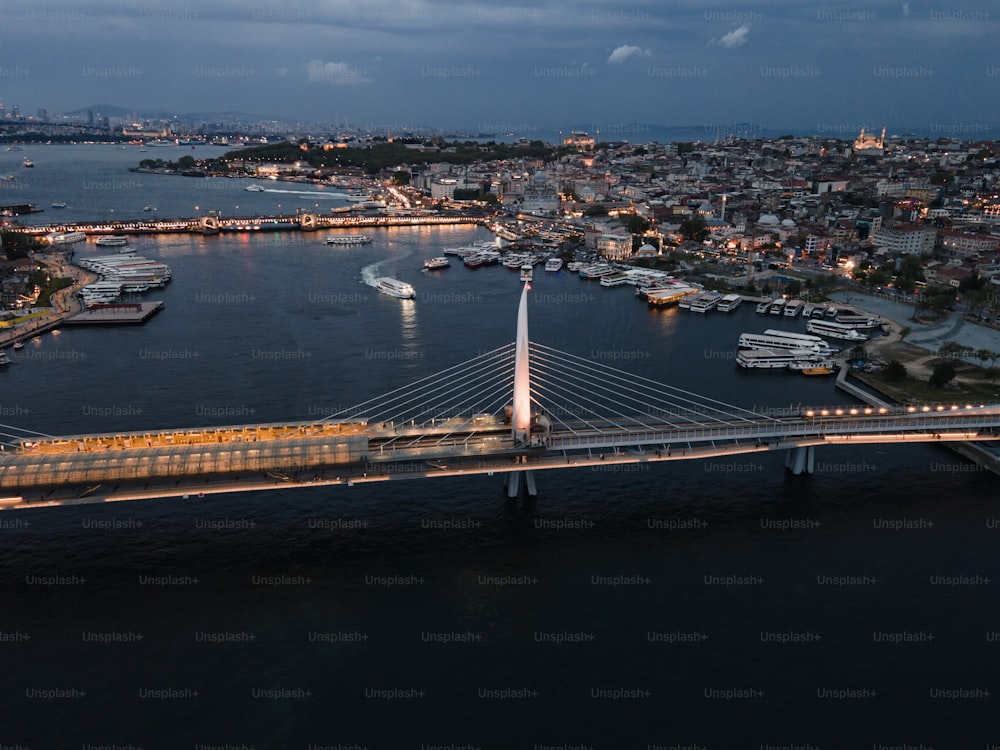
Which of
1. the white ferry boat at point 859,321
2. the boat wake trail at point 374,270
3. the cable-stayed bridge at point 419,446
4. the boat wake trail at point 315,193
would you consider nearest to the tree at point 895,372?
the cable-stayed bridge at point 419,446

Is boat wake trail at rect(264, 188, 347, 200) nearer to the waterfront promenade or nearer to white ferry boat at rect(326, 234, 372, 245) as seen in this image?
white ferry boat at rect(326, 234, 372, 245)

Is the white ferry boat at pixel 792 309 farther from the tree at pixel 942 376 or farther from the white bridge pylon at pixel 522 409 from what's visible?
the white bridge pylon at pixel 522 409

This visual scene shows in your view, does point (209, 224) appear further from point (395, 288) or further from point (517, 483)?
point (517, 483)

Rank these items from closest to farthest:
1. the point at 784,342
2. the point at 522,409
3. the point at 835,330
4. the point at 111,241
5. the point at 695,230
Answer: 1. the point at 522,409
2. the point at 784,342
3. the point at 835,330
4. the point at 111,241
5. the point at 695,230

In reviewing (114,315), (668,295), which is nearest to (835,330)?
(668,295)

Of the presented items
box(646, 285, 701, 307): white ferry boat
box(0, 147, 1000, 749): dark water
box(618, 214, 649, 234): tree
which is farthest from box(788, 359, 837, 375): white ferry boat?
box(618, 214, 649, 234): tree

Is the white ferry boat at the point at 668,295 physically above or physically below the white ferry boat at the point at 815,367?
above
